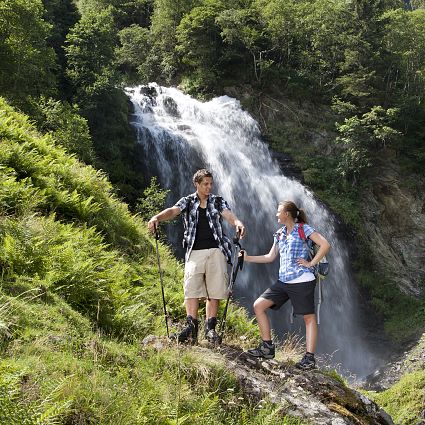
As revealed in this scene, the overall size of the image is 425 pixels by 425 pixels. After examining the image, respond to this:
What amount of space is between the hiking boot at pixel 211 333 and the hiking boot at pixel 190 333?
13 cm

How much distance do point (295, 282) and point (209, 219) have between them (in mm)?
1262

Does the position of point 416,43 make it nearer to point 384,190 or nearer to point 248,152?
point 384,190

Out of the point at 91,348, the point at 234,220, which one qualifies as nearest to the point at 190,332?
the point at 91,348

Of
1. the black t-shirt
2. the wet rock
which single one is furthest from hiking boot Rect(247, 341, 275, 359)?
the wet rock

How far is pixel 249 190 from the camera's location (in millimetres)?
24344

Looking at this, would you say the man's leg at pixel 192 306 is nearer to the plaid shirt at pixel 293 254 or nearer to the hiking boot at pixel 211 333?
the hiking boot at pixel 211 333

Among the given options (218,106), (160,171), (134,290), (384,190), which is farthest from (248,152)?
(134,290)

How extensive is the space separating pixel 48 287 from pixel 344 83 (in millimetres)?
31327

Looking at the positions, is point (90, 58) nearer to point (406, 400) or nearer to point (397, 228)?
point (406, 400)

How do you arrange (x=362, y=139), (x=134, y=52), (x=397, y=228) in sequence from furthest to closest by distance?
1. (x=134, y=52)
2. (x=397, y=228)
3. (x=362, y=139)

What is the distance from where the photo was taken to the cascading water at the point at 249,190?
21.2 metres

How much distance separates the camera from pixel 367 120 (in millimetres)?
28625

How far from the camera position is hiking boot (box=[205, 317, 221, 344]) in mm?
4835

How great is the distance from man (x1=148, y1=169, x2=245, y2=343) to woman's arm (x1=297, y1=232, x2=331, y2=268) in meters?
0.81
